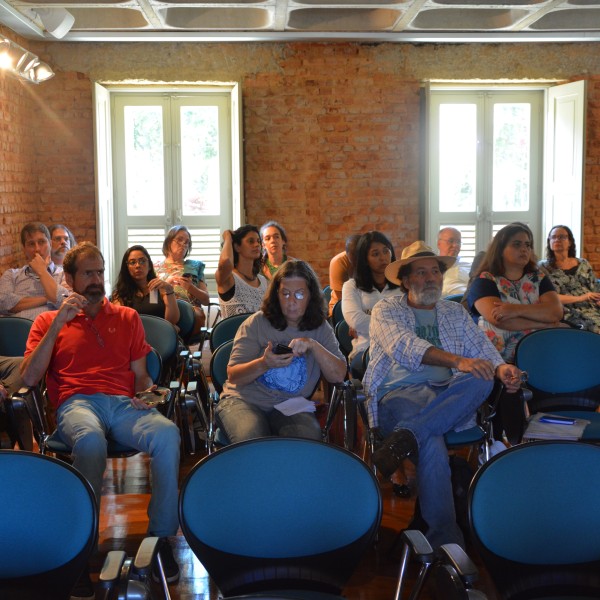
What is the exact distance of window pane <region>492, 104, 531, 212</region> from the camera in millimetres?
9227

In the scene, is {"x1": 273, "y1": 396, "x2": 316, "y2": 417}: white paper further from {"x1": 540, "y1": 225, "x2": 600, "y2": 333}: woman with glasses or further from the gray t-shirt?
{"x1": 540, "y1": 225, "x2": 600, "y2": 333}: woman with glasses

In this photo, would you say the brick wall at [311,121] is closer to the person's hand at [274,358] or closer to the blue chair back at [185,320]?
the blue chair back at [185,320]

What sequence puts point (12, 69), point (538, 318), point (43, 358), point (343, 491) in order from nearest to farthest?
point (343, 491)
point (43, 358)
point (538, 318)
point (12, 69)

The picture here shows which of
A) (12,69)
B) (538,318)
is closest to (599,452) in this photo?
(538,318)

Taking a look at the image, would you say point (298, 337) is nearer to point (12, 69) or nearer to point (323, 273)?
point (12, 69)

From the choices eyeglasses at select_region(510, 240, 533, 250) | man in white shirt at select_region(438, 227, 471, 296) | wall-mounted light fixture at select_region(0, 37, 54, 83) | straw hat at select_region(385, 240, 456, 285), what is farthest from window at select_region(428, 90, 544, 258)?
straw hat at select_region(385, 240, 456, 285)

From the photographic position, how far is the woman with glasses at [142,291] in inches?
222

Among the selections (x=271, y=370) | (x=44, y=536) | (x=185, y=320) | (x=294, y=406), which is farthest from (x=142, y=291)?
(x=44, y=536)

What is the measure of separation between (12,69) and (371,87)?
372 centimetres

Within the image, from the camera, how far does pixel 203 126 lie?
9.05 m

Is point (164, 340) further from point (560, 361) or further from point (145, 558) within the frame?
point (145, 558)

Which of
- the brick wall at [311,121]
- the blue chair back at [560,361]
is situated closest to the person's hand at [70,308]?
the blue chair back at [560,361]

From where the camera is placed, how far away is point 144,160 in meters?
9.05

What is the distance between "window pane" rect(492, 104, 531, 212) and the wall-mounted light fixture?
4897 millimetres
